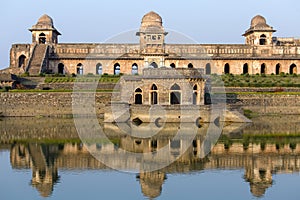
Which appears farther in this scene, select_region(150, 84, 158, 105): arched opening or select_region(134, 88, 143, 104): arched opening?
select_region(134, 88, 143, 104): arched opening

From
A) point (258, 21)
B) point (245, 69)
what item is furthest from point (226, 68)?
point (258, 21)

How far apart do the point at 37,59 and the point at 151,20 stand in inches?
463

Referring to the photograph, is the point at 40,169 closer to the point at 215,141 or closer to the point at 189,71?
the point at 215,141

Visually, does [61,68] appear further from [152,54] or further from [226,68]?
[226,68]

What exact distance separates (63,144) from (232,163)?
7652mm

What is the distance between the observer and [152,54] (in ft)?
150

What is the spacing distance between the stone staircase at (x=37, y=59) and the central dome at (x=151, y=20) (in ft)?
32.6

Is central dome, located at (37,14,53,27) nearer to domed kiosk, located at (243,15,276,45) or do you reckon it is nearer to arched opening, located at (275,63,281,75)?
domed kiosk, located at (243,15,276,45)

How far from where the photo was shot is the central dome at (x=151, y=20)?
47562mm

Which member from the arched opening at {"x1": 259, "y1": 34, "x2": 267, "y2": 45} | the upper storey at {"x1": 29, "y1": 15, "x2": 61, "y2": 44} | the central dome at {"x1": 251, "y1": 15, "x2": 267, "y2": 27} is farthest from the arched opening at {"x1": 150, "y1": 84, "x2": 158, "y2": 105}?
the central dome at {"x1": 251, "y1": 15, "x2": 267, "y2": 27}

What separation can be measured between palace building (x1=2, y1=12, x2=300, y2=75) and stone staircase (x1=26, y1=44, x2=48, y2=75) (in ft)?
0.30

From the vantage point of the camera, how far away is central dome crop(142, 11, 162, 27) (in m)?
47.6

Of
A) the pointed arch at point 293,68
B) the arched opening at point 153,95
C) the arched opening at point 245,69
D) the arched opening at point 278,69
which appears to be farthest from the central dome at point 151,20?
the arched opening at point 153,95

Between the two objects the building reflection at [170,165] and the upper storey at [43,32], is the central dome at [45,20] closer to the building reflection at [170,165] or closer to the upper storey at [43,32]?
the upper storey at [43,32]
